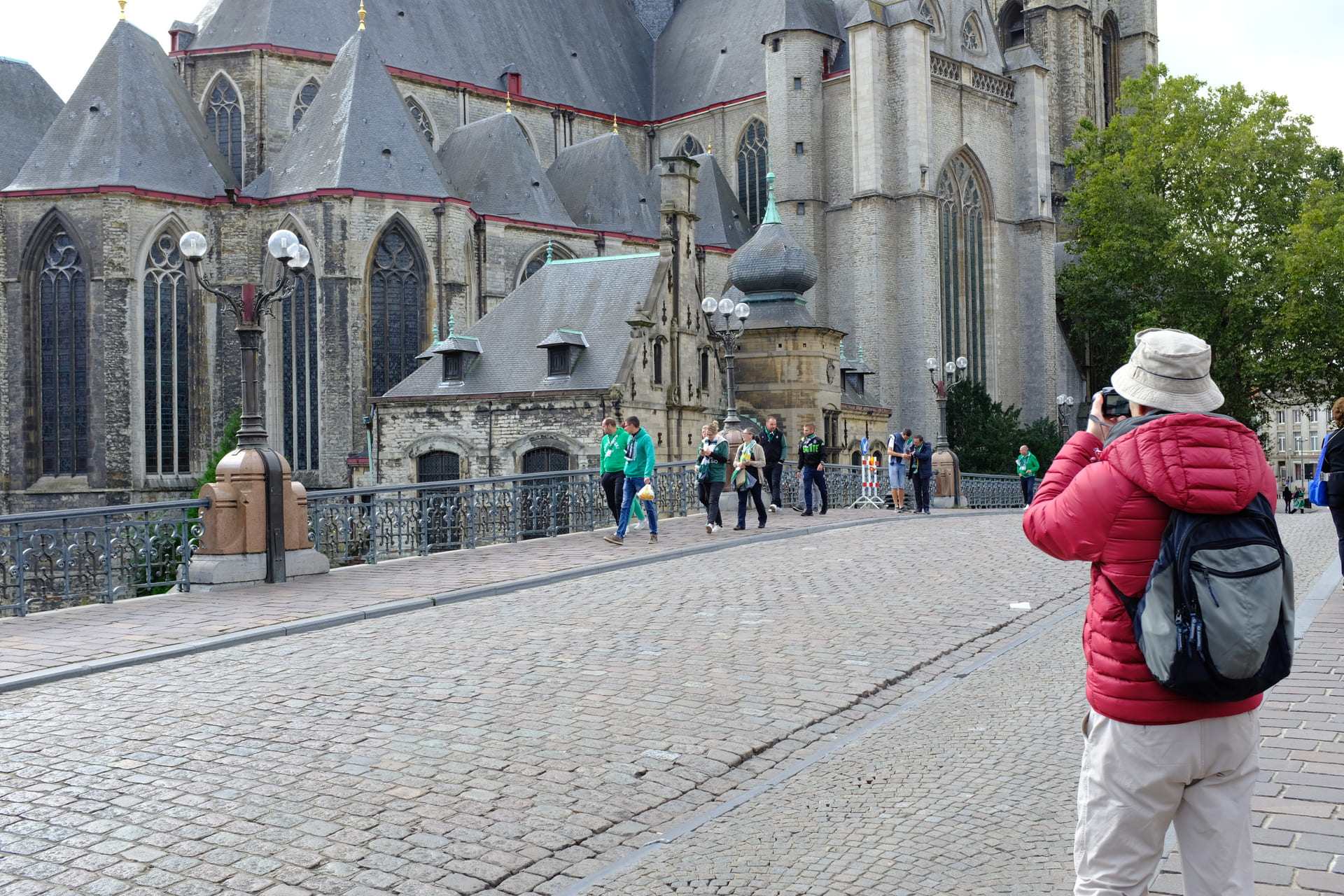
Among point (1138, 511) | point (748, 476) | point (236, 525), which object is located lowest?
point (236, 525)

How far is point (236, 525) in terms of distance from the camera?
38.9ft

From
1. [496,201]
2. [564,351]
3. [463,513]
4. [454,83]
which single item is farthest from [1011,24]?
[463,513]

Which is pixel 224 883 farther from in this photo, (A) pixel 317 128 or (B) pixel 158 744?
(A) pixel 317 128

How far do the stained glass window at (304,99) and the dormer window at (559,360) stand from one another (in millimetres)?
15739

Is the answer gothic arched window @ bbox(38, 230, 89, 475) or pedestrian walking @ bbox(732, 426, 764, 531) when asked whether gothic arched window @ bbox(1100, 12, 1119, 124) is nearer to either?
gothic arched window @ bbox(38, 230, 89, 475)

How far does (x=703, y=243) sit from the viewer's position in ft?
133

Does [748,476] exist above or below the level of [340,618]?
above

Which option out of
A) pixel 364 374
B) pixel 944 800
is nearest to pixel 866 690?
pixel 944 800

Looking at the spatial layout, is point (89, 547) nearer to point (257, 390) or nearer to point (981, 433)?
point (257, 390)

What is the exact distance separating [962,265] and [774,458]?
1092 inches

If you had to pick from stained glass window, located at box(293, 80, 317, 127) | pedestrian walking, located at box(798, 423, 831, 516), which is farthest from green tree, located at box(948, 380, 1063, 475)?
stained glass window, located at box(293, 80, 317, 127)

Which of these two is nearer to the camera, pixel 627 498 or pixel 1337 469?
pixel 1337 469

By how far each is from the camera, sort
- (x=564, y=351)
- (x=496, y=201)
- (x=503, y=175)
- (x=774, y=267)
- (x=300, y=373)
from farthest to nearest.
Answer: (x=503, y=175)
(x=496, y=201)
(x=300, y=373)
(x=774, y=267)
(x=564, y=351)

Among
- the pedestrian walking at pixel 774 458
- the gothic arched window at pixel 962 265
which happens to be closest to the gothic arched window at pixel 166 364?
the pedestrian walking at pixel 774 458
